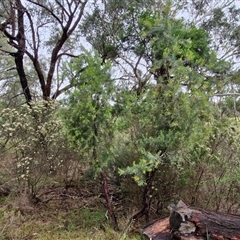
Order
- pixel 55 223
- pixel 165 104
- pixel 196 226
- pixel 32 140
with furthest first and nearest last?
pixel 32 140 → pixel 55 223 → pixel 165 104 → pixel 196 226

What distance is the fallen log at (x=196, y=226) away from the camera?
2629 mm

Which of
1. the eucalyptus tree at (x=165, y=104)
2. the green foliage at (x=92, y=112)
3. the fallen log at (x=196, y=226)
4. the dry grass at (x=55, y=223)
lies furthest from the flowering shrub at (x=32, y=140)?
the fallen log at (x=196, y=226)

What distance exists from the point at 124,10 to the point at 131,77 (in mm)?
1440

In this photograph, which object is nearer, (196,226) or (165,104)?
(196,226)

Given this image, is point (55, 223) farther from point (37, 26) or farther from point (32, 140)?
point (37, 26)

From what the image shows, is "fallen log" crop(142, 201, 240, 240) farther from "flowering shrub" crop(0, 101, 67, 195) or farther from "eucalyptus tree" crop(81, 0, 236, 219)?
"flowering shrub" crop(0, 101, 67, 195)

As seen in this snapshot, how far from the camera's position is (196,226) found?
2.69 metres

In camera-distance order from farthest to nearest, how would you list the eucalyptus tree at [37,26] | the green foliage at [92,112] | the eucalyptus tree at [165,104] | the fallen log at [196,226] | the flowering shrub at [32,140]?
the eucalyptus tree at [37,26], the flowering shrub at [32,140], the green foliage at [92,112], the eucalyptus tree at [165,104], the fallen log at [196,226]

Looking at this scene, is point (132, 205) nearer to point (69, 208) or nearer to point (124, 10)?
point (69, 208)

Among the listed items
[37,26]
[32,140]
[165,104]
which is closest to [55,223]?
[32,140]

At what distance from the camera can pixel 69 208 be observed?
4.37 m

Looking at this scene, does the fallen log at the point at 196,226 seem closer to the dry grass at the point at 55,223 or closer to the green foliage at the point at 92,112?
the dry grass at the point at 55,223

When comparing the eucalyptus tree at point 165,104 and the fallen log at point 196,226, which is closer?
the fallen log at point 196,226

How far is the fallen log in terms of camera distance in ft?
8.63
